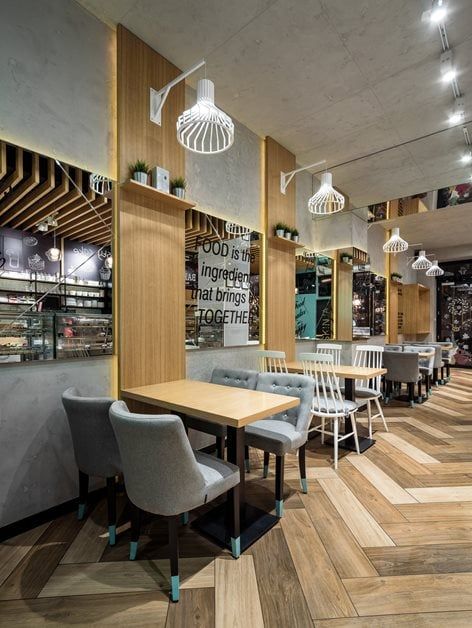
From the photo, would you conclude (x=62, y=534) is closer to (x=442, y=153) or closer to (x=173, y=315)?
(x=173, y=315)

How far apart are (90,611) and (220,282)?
2643 millimetres

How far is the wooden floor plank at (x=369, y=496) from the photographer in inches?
87.0

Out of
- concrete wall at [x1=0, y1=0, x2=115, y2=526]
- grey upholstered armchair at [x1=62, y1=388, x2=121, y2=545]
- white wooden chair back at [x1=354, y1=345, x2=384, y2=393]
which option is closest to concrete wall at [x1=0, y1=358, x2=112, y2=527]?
concrete wall at [x1=0, y1=0, x2=115, y2=526]

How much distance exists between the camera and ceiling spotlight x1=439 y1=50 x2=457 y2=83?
2.70 m

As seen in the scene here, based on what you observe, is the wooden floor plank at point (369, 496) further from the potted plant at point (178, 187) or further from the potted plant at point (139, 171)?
the potted plant at point (139, 171)

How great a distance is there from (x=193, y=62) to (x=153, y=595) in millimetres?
3885

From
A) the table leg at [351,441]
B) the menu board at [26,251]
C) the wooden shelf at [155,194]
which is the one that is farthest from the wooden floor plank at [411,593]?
the wooden shelf at [155,194]

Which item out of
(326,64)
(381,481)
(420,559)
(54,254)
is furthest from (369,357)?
(54,254)

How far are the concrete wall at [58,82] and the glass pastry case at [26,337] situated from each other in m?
1.12

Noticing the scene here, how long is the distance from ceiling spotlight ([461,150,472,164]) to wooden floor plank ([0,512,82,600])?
18.6 feet

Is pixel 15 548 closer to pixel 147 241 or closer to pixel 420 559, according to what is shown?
pixel 147 241

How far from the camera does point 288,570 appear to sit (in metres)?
1.72

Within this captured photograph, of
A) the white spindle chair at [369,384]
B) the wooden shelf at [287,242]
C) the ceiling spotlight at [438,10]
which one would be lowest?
the white spindle chair at [369,384]

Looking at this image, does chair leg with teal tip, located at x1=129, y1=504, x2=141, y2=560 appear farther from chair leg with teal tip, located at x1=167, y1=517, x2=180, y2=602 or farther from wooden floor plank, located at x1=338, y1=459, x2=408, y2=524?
wooden floor plank, located at x1=338, y1=459, x2=408, y2=524
